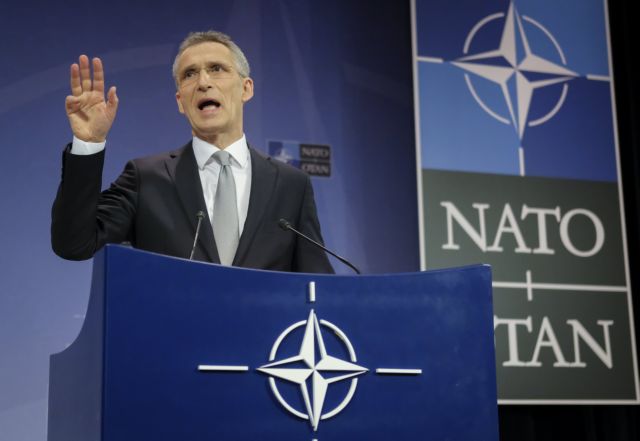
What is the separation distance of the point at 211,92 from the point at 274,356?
2.93 feet

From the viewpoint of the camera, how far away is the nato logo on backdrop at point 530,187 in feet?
13.1

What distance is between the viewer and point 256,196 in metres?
2.15

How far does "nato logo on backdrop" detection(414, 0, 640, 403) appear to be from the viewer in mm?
3990

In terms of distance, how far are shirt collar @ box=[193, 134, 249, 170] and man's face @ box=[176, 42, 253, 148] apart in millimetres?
19

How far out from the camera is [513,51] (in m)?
4.23

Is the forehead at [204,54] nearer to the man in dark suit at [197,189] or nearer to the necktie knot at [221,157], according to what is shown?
the man in dark suit at [197,189]

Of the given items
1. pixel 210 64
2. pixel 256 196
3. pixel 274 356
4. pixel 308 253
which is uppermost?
pixel 210 64

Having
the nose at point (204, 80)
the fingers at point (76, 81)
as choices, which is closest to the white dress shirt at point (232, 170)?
the nose at point (204, 80)

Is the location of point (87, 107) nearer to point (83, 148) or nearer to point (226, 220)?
point (83, 148)

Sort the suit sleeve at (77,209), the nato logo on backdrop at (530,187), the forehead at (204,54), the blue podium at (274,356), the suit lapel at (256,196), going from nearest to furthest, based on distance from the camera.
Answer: the blue podium at (274,356) → the suit sleeve at (77,209) → the suit lapel at (256,196) → the forehead at (204,54) → the nato logo on backdrop at (530,187)

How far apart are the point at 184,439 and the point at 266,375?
17 centimetres

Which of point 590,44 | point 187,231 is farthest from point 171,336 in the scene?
point 590,44

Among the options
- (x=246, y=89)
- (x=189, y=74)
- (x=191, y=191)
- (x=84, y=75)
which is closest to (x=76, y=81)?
(x=84, y=75)

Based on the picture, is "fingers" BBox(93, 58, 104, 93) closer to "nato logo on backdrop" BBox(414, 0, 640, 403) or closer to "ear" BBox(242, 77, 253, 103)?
"ear" BBox(242, 77, 253, 103)
